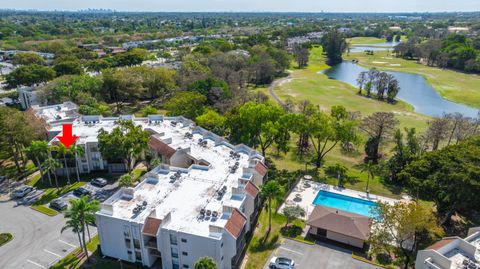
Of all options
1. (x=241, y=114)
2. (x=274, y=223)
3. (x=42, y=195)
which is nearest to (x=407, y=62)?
(x=241, y=114)

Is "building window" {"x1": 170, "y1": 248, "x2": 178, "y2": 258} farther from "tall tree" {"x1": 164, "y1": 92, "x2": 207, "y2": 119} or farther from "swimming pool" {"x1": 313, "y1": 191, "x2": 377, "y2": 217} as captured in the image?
"tall tree" {"x1": 164, "y1": 92, "x2": 207, "y2": 119}

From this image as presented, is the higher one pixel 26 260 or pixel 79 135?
pixel 79 135

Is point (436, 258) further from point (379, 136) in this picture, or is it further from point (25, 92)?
point (25, 92)

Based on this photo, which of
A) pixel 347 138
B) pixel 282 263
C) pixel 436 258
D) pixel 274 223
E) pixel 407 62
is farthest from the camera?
Answer: pixel 407 62

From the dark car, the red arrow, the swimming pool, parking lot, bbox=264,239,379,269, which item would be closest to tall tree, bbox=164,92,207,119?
the red arrow

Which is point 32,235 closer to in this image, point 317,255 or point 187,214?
point 187,214

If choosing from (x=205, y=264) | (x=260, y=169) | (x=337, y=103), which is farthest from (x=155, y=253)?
(x=337, y=103)
